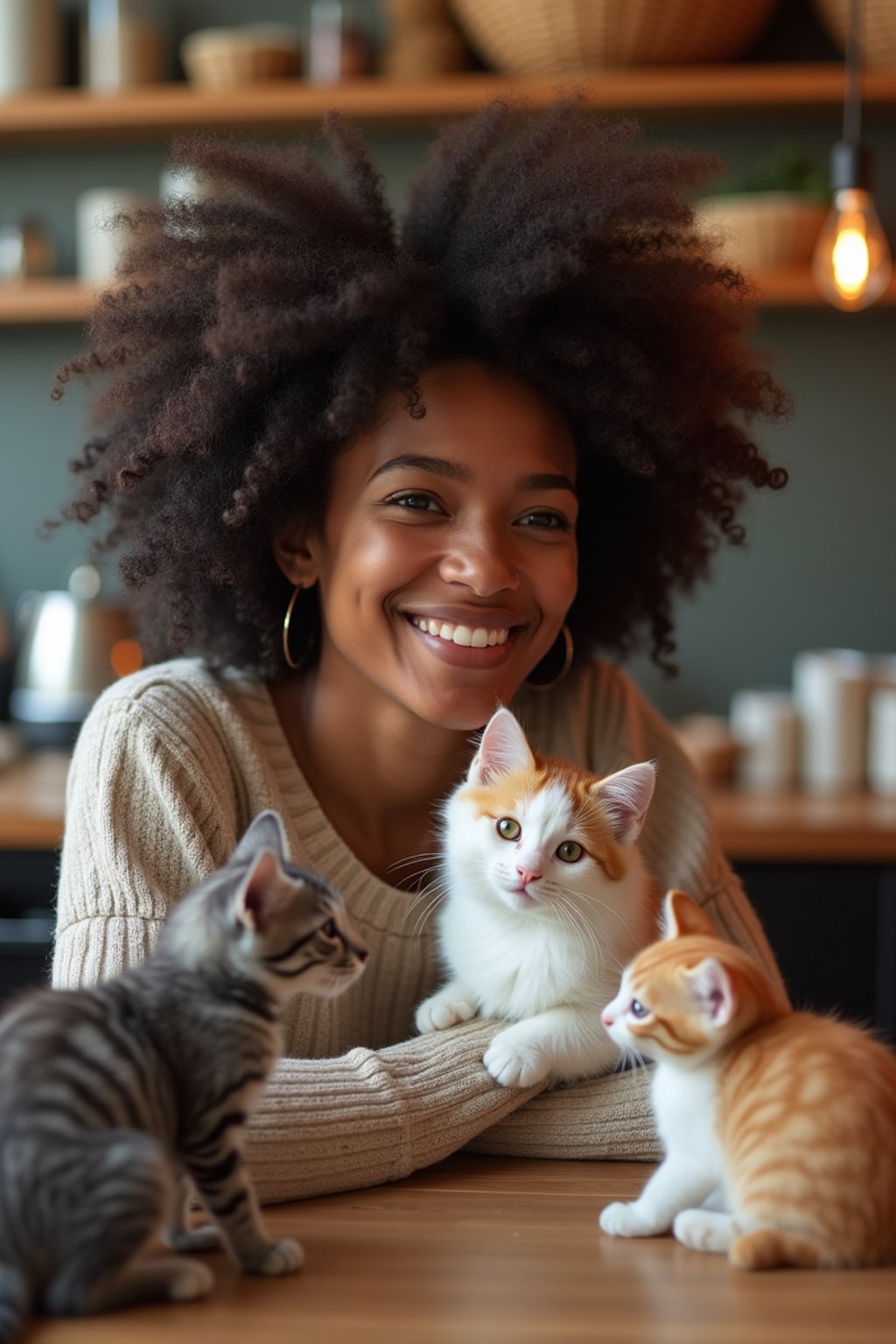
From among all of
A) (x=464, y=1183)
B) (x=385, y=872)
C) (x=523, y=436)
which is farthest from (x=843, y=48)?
(x=464, y=1183)

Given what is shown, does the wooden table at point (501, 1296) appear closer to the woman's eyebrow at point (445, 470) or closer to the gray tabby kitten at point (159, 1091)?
the gray tabby kitten at point (159, 1091)

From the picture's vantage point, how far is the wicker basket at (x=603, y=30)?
2703 millimetres

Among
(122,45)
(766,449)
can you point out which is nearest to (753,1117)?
(766,449)

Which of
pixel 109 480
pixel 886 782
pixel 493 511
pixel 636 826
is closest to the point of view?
pixel 636 826

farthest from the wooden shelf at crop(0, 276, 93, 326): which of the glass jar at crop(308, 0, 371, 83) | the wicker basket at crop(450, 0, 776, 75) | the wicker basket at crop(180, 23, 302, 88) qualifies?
the wicker basket at crop(450, 0, 776, 75)

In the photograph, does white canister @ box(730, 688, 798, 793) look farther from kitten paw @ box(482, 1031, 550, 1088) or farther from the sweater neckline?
kitten paw @ box(482, 1031, 550, 1088)

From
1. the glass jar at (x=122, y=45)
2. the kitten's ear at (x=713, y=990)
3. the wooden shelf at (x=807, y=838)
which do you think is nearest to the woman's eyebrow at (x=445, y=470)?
the kitten's ear at (x=713, y=990)

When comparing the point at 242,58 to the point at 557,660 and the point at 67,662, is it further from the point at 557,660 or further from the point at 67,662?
the point at 557,660

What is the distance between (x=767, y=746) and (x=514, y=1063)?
1.72 metres

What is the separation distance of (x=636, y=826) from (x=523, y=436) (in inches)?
15.5

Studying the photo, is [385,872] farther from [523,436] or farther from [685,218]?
[685,218]

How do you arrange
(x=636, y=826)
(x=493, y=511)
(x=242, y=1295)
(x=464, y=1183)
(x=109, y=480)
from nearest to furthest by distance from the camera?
1. (x=242, y=1295)
2. (x=464, y=1183)
3. (x=636, y=826)
4. (x=493, y=511)
5. (x=109, y=480)

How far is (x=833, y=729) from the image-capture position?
9.40 feet

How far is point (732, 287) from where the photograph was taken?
158 cm
